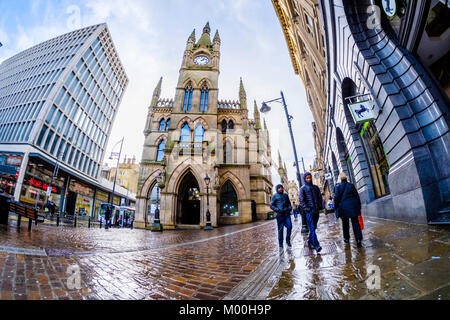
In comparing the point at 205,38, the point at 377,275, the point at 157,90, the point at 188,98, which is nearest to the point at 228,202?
the point at 188,98

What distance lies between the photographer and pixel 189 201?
21938mm

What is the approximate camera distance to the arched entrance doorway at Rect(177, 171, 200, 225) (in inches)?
802

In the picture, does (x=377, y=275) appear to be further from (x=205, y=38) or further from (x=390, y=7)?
(x=205, y=38)

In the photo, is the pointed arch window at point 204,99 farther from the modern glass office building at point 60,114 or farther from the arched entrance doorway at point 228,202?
the modern glass office building at point 60,114

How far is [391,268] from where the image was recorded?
2.32 m

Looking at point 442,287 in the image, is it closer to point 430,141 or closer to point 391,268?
point 391,268

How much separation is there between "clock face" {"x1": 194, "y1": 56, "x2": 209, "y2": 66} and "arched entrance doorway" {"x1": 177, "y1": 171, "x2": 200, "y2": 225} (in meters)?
17.0

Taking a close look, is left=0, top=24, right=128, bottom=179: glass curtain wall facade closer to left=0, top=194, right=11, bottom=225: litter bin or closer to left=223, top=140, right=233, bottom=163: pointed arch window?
left=0, top=194, right=11, bottom=225: litter bin

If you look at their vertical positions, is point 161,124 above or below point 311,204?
above

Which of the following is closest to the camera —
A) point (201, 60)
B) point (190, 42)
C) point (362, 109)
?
point (362, 109)

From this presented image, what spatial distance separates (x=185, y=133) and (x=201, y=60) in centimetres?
→ 1283

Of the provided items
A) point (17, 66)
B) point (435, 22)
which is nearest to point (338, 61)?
point (435, 22)

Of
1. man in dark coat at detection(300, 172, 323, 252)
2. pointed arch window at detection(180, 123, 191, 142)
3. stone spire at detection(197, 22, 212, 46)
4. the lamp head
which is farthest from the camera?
stone spire at detection(197, 22, 212, 46)

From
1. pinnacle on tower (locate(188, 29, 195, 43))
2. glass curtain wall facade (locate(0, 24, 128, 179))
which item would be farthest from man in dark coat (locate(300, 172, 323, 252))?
glass curtain wall facade (locate(0, 24, 128, 179))
